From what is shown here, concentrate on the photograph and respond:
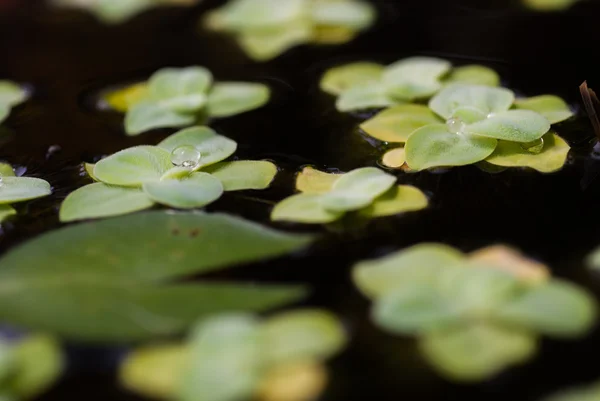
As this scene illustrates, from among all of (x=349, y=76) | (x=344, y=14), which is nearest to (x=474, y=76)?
(x=349, y=76)

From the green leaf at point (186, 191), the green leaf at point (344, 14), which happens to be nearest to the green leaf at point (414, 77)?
the green leaf at point (344, 14)

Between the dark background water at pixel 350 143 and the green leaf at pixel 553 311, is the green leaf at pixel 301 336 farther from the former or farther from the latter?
the green leaf at pixel 553 311


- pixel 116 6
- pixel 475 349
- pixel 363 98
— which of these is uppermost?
pixel 116 6

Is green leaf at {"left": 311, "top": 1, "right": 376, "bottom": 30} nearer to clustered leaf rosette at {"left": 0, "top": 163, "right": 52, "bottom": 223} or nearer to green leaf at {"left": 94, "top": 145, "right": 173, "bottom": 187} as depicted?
green leaf at {"left": 94, "top": 145, "right": 173, "bottom": 187}

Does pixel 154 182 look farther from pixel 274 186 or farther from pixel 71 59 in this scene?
pixel 71 59

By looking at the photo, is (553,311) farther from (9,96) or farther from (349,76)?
(9,96)

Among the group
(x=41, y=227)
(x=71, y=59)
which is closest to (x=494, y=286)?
(x=41, y=227)
